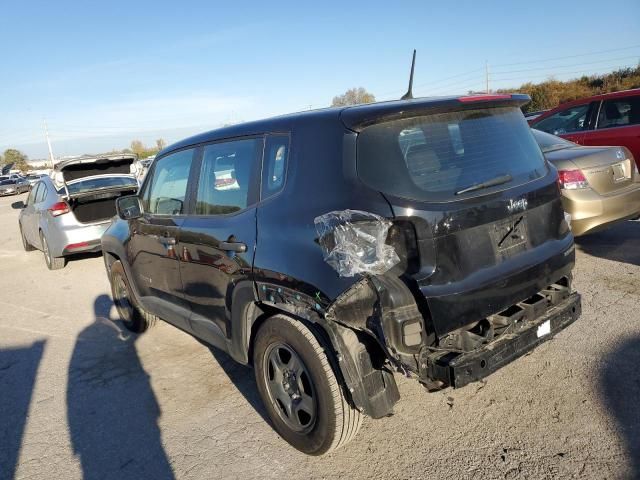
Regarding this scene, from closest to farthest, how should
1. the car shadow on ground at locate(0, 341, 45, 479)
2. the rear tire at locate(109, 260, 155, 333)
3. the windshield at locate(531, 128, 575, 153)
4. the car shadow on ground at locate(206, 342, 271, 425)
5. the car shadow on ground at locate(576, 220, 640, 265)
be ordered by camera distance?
the car shadow on ground at locate(0, 341, 45, 479)
the car shadow on ground at locate(206, 342, 271, 425)
the rear tire at locate(109, 260, 155, 333)
the car shadow on ground at locate(576, 220, 640, 265)
the windshield at locate(531, 128, 575, 153)

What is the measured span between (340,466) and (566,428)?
131 cm

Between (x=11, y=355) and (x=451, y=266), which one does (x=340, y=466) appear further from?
(x=11, y=355)

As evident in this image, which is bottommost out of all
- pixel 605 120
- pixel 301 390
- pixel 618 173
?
pixel 301 390

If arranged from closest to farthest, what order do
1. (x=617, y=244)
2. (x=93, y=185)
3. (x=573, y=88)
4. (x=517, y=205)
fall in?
1. (x=517, y=205)
2. (x=617, y=244)
3. (x=93, y=185)
4. (x=573, y=88)

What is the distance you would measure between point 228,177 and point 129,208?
5.22 feet

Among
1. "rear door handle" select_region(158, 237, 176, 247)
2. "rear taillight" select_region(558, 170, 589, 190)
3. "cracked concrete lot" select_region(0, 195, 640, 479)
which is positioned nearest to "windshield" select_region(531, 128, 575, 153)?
"rear taillight" select_region(558, 170, 589, 190)

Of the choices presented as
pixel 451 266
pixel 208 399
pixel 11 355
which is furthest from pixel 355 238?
pixel 11 355

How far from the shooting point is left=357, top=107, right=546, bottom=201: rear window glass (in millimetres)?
2426

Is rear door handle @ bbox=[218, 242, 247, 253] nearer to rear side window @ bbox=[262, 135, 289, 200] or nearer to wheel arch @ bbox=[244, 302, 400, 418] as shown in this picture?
rear side window @ bbox=[262, 135, 289, 200]

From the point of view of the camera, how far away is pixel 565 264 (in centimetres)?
295

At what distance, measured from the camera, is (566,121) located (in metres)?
7.87

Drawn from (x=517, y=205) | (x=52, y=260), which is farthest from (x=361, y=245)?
(x=52, y=260)

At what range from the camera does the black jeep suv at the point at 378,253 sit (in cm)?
233

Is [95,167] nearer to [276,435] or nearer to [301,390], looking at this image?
[276,435]
